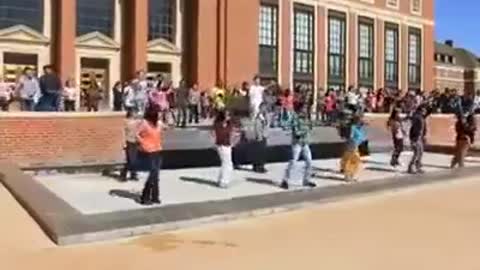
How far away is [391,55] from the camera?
204 ft

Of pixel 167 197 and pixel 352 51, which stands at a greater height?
pixel 352 51

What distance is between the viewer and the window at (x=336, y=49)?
55.5 metres

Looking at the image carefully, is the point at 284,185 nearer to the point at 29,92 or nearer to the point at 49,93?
the point at 49,93

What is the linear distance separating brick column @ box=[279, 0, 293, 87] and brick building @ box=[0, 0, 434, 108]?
64 mm

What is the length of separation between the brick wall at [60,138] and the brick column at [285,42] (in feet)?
96.9

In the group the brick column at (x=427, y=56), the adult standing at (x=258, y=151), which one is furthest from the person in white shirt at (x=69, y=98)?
the brick column at (x=427, y=56)

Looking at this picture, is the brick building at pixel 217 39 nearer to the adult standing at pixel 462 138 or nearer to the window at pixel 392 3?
the window at pixel 392 3

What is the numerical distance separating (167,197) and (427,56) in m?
55.5

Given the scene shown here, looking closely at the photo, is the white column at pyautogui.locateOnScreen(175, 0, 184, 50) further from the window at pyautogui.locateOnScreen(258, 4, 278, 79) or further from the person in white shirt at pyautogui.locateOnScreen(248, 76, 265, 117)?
the person in white shirt at pyautogui.locateOnScreen(248, 76, 265, 117)

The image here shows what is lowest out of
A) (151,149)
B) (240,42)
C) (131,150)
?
(131,150)

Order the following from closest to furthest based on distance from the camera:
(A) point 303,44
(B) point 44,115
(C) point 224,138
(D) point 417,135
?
(C) point 224,138 → (D) point 417,135 → (B) point 44,115 → (A) point 303,44

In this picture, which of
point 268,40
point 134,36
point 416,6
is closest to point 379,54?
point 416,6

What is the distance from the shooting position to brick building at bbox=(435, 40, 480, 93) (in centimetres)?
10738

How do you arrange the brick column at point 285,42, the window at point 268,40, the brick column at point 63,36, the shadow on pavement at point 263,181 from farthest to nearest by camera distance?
the brick column at point 285,42 < the window at point 268,40 < the brick column at point 63,36 < the shadow on pavement at point 263,181
